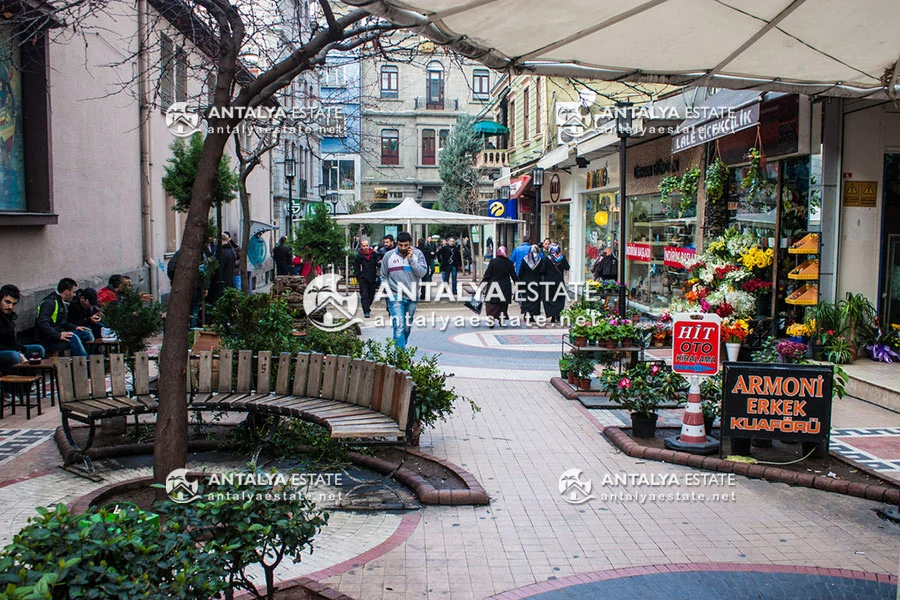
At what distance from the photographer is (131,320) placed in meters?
9.59

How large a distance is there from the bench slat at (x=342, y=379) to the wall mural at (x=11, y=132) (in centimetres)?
715

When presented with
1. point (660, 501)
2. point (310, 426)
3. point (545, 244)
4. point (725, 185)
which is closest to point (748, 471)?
point (660, 501)

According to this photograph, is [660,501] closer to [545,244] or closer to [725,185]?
[725,185]

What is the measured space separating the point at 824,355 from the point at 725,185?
15.3 feet

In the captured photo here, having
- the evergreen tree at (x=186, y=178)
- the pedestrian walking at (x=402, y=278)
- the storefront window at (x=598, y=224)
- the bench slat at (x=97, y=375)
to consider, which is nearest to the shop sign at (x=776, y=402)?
the pedestrian walking at (x=402, y=278)

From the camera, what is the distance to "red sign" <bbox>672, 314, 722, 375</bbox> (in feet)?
25.5

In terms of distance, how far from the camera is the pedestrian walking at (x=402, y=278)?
11.4 metres

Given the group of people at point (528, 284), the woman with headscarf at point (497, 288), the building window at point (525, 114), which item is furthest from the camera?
the building window at point (525, 114)

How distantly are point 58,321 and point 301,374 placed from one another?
529 centimetres

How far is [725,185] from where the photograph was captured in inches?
579

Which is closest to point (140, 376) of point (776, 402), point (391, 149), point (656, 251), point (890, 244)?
point (776, 402)

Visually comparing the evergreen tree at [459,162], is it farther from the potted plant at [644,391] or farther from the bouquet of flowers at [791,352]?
the potted plant at [644,391]

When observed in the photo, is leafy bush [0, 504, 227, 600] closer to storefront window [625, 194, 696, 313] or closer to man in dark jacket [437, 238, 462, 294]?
storefront window [625, 194, 696, 313]

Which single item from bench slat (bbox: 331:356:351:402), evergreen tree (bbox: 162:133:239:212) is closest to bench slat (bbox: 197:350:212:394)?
bench slat (bbox: 331:356:351:402)
